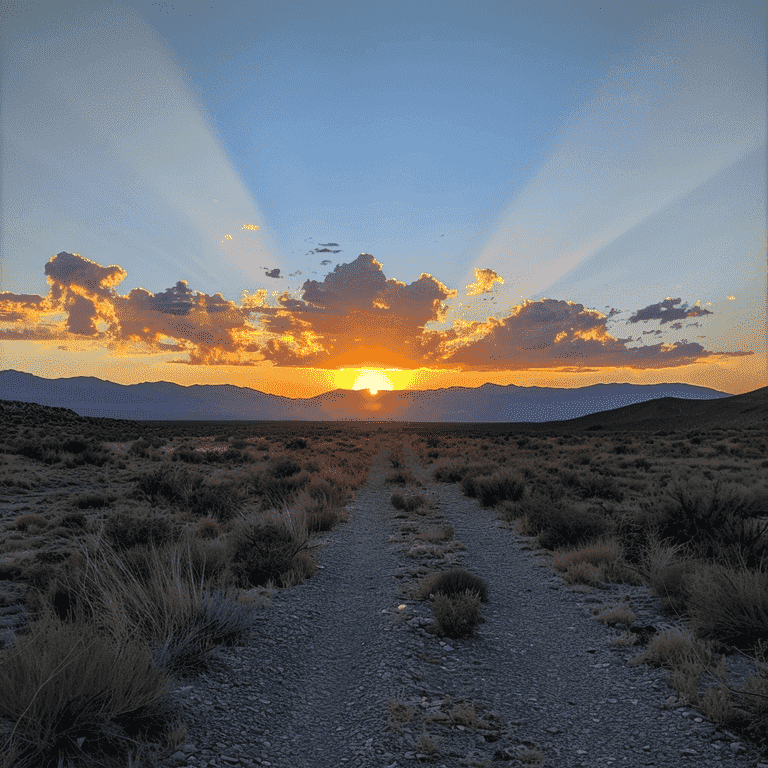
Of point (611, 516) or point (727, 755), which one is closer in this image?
point (727, 755)

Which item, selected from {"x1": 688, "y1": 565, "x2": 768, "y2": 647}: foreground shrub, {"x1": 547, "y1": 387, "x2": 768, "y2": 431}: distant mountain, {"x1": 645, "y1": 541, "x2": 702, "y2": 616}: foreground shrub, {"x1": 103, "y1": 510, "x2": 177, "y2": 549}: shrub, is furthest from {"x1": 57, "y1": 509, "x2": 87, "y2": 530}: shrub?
{"x1": 547, "y1": 387, "x2": 768, "y2": 431}: distant mountain

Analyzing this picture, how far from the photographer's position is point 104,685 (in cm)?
405

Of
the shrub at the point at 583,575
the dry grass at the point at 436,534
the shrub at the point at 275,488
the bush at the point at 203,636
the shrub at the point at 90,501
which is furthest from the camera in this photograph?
the shrub at the point at 275,488

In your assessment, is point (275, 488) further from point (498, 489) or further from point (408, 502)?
point (498, 489)

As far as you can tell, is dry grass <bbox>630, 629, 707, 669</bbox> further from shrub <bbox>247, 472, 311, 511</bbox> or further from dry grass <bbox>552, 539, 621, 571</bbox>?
shrub <bbox>247, 472, 311, 511</bbox>

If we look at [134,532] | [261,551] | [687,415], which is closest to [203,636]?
[261,551]

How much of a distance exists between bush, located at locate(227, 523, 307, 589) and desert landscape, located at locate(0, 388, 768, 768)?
4cm

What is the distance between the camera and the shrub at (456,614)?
23.1ft

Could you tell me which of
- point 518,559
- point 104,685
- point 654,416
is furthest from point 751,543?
point 654,416

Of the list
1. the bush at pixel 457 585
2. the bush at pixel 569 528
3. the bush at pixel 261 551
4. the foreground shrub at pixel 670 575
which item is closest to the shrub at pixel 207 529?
the bush at pixel 261 551

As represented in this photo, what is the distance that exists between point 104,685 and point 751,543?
10425mm

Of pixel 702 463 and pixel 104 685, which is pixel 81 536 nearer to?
pixel 104 685

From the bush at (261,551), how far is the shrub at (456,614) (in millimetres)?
3359

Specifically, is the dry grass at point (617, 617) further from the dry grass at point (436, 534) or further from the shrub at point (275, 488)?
the shrub at point (275, 488)
